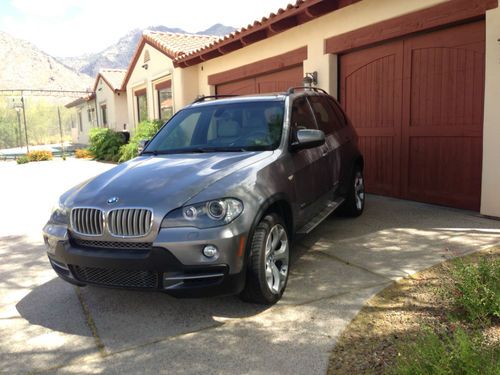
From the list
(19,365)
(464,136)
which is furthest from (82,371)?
(464,136)

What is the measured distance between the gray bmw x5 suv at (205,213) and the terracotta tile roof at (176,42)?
10.9 meters

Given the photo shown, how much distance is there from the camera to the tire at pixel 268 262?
3570 millimetres

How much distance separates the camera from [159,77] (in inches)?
666

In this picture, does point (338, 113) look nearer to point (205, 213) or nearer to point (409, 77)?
point (409, 77)

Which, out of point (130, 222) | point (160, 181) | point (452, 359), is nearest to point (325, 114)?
point (160, 181)

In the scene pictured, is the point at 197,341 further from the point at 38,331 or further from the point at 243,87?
the point at 243,87

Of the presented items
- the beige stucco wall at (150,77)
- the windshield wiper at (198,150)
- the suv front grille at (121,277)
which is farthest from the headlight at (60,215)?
the beige stucco wall at (150,77)

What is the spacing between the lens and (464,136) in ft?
22.3

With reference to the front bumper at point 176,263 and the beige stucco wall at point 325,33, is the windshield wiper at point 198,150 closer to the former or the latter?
the front bumper at point 176,263

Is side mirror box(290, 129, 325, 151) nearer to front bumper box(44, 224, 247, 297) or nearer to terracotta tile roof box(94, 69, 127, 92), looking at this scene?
front bumper box(44, 224, 247, 297)

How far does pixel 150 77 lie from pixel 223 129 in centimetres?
1399

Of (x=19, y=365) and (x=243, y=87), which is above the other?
(x=243, y=87)

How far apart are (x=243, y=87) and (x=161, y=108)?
21.8ft

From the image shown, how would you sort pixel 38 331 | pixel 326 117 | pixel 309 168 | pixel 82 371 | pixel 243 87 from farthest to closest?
pixel 243 87 < pixel 326 117 < pixel 309 168 < pixel 38 331 < pixel 82 371
